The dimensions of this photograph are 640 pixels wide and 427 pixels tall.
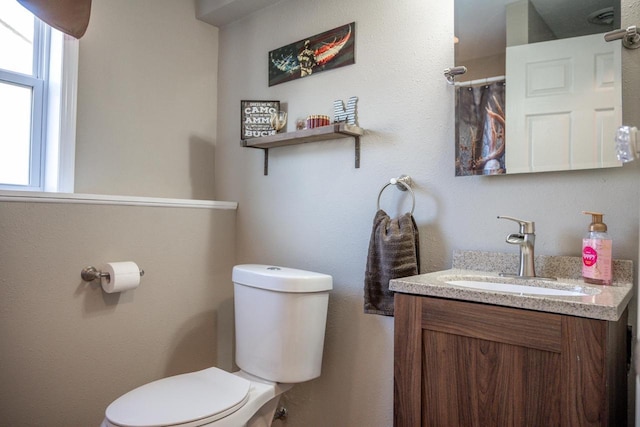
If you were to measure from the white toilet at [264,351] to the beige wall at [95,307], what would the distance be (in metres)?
0.39

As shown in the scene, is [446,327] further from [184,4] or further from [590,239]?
[184,4]

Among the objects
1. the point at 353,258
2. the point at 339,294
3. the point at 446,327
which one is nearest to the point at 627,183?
the point at 446,327

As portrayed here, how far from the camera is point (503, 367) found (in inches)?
37.6

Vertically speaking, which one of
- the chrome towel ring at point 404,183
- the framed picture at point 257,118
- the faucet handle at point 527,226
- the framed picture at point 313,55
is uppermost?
the framed picture at point 313,55

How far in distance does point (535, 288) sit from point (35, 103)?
6.64ft

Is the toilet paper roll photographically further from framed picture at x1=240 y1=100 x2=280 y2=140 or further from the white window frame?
framed picture at x1=240 y1=100 x2=280 y2=140

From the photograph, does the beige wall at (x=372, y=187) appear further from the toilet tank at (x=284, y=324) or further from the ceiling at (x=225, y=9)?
the toilet tank at (x=284, y=324)

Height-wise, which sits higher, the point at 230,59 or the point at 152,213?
the point at 230,59

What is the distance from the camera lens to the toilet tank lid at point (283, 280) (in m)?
1.55

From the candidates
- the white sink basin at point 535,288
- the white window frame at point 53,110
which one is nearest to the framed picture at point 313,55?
the white window frame at point 53,110

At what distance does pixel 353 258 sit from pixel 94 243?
3.44 feet

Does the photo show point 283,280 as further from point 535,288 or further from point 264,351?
point 535,288

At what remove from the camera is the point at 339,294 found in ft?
5.76

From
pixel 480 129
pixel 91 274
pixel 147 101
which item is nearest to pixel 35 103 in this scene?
pixel 147 101
